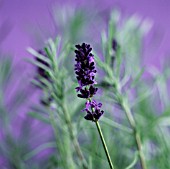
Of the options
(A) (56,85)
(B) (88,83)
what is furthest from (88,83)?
(A) (56,85)

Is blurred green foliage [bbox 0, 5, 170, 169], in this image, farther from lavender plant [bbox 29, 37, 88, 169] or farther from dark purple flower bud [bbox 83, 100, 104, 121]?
dark purple flower bud [bbox 83, 100, 104, 121]

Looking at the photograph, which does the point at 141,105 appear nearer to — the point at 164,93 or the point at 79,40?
the point at 164,93

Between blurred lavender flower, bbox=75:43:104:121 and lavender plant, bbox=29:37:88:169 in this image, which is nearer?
blurred lavender flower, bbox=75:43:104:121

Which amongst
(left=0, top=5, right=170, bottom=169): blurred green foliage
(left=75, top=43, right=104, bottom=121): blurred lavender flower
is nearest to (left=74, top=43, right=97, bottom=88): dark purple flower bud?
(left=75, top=43, right=104, bottom=121): blurred lavender flower

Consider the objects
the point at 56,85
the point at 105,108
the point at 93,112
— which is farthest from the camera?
the point at 105,108

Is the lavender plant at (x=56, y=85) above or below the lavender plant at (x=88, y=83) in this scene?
above

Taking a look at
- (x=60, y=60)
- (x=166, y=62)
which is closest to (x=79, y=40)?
(x=166, y=62)

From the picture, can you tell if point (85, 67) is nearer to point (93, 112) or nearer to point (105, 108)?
point (93, 112)

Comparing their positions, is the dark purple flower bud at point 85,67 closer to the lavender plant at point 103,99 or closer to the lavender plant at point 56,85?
the lavender plant at point 103,99

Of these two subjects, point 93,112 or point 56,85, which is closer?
point 93,112

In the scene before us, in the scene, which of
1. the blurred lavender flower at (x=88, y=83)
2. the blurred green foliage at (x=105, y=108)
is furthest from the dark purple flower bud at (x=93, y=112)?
the blurred green foliage at (x=105, y=108)

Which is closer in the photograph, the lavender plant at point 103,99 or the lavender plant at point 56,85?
the lavender plant at point 103,99
